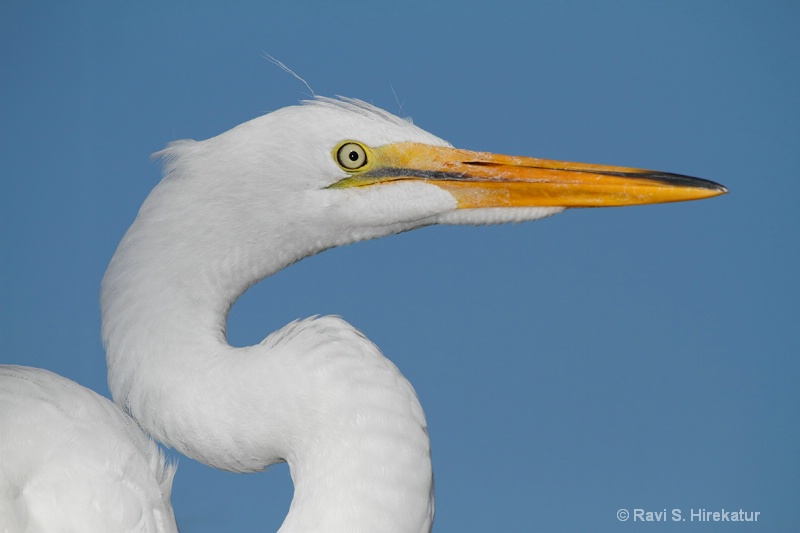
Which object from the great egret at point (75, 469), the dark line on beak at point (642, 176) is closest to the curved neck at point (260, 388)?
the great egret at point (75, 469)

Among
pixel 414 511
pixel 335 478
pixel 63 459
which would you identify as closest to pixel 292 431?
pixel 335 478

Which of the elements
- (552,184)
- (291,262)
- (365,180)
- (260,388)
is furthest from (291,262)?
(552,184)

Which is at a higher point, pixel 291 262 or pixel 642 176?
pixel 642 176

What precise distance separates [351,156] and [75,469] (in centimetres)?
85

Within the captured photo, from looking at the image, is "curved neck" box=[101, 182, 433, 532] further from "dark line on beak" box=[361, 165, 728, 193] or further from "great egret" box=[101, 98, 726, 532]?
"dark line on beak" box=[361, 165, 728, 193]

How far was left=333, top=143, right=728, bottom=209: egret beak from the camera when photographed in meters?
1.87

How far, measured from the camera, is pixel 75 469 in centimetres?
173

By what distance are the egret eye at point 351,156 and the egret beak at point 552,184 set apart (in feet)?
0.58

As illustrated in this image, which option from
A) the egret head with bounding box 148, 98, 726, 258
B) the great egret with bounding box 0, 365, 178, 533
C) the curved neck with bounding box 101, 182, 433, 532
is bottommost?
the great egret with bounding box 0, 365, 178, 533

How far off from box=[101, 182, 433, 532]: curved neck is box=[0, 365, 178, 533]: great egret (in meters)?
0.11

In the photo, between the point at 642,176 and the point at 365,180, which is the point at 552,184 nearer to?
the point at 642,176

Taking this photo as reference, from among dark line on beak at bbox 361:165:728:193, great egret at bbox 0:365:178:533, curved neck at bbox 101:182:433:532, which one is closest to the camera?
curved neck at bbox 101:182:433:532

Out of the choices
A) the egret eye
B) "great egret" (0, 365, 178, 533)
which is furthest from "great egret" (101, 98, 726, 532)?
"great egret" (0, 365, 178, 533)

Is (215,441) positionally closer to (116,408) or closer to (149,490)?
(149,490)
